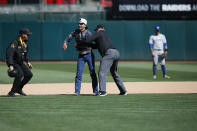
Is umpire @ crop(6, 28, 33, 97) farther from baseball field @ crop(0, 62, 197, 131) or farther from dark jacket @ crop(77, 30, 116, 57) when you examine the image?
dark jacket @ crop(77, 30, 116, 57)

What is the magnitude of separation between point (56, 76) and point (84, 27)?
729cm

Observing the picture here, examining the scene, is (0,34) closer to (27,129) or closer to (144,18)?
(144,18)

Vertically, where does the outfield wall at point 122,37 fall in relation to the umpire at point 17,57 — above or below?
below

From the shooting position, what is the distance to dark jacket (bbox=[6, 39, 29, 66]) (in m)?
11.9

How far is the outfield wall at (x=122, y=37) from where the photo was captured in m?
29.2

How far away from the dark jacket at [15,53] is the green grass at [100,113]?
2.82 ft

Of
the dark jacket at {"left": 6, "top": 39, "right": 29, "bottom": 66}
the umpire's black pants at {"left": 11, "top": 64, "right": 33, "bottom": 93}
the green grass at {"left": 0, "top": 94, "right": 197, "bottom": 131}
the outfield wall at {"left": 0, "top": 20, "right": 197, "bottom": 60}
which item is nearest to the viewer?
the green grass at {"left": 0, "top": 94, "right": 197, "bottom": 131}

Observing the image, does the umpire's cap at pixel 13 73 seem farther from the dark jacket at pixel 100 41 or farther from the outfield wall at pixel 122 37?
→ the outfield wall at pixel 122 37

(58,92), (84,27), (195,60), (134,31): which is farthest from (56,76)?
(195,60)

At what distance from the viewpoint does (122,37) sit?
29422 millimetres

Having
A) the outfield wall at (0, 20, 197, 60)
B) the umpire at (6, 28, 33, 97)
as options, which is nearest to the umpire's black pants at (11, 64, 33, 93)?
the umpire at (6, 28, 33, 97)

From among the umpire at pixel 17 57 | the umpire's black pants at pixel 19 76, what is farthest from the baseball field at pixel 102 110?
the umpire at pixel 17 57

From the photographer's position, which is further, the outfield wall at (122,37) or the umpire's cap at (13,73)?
the outfield wall at (122,37)

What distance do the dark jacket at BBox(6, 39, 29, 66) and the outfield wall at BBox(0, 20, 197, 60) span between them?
16.9 meters
